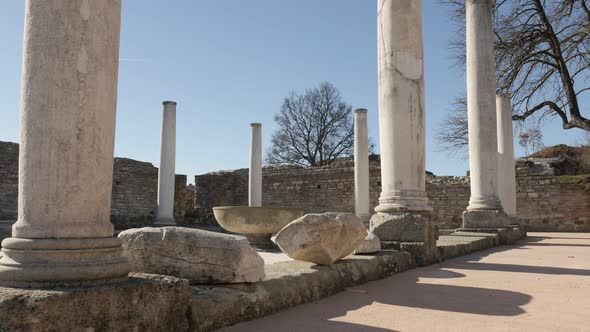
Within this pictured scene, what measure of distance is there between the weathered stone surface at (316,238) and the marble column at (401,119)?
2.10m

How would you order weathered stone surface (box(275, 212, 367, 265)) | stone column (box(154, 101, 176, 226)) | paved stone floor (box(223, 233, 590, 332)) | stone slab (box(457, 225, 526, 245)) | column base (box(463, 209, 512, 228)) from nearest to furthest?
paved stone floor (box(223, 233, 590, 332)), weathered stone surface (box(275, 212, 367, 265)), stone slab (box(457, 225, 526, 245)), column base (box(463, 209, 512, 228)), stone column (box(154, 101, 176, 226))

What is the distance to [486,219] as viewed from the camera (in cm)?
1076

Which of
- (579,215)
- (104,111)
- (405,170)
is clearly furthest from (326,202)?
(104,111)

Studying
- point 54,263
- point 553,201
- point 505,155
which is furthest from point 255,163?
point 54,263

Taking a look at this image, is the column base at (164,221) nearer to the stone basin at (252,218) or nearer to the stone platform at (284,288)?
the stone basin at (252,218)

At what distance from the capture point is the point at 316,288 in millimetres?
4105

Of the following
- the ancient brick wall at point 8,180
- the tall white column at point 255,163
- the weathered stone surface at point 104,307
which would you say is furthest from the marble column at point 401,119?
the ancient brick wall at point 8,180

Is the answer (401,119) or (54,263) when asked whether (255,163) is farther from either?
(54,263)

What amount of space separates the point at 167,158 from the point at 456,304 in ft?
46.5

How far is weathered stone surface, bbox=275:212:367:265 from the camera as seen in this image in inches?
172

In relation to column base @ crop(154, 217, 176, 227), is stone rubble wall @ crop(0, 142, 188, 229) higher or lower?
higher

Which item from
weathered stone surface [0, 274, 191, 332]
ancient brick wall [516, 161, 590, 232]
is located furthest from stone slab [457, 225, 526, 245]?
weathered stone surface [0, 274, 191, 332]

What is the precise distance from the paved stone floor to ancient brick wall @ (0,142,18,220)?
17.3 metres

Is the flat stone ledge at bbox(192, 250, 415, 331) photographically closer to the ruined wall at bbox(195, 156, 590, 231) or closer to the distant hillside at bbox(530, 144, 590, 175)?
the ruined wall at bbox(195, 156, 590, 231)
